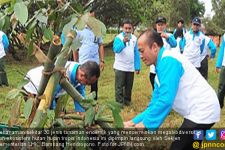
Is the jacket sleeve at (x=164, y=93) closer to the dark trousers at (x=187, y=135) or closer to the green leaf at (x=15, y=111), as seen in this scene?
the dark trousers at (x=187, y=135)

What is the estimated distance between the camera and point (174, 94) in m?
3.12

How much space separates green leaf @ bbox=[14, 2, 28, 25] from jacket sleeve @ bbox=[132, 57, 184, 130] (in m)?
1.24

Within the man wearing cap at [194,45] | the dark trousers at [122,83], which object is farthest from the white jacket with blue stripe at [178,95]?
the man wearing cap at [194,45]

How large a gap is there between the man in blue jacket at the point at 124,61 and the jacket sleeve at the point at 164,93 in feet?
12.9

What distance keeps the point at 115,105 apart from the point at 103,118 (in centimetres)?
34

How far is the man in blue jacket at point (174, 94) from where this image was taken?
10.2ft

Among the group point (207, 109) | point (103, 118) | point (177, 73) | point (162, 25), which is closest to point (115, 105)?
point (103, 118)

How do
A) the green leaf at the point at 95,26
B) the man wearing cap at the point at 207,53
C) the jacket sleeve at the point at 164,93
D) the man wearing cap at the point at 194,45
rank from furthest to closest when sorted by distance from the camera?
1. the man wearing cap at the point at 207,53
2. the man wearing cap at the point at 194,45
3. the jacket sleeve at the point at 164,93
4. the green leaf at the point at 95,26

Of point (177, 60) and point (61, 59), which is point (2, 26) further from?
point (177, 60)

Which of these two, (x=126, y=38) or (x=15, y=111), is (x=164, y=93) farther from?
(x=126, y=38)

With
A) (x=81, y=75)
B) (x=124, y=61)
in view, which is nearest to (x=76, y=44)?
(x=81, y=75)

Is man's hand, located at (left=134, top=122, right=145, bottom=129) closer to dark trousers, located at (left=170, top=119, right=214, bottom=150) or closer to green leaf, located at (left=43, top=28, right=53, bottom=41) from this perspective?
dark trousers, located at (left=170, top=119, right=214, bottom=150)

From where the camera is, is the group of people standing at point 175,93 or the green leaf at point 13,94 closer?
the green leaf at point 13,94

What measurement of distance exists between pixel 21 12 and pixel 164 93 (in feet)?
→ 4.22
